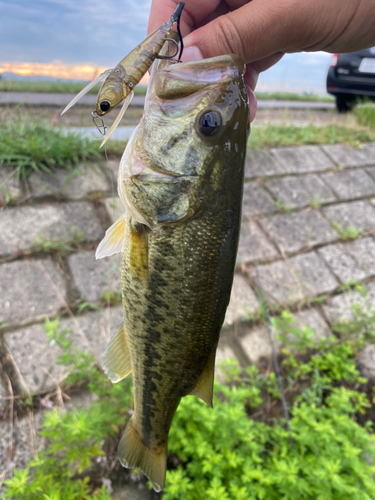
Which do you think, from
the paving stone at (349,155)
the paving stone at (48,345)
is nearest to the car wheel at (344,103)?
the paving stone at (349,155)

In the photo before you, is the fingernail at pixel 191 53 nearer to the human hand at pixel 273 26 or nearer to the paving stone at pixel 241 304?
the human hand at pixel 273 26

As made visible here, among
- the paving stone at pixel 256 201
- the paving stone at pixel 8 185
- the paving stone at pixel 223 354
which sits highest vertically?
the paving stone at pixel 8 185

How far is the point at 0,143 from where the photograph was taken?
339 centimetres

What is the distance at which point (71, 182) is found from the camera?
3574 millimetres

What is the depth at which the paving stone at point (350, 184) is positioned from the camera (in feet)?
16.4

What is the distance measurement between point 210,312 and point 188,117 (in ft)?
2.32

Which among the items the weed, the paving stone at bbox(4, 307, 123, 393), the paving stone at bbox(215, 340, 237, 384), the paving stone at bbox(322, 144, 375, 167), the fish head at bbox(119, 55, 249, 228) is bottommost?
the paving stone at bbox(322, 144, 375, 167)

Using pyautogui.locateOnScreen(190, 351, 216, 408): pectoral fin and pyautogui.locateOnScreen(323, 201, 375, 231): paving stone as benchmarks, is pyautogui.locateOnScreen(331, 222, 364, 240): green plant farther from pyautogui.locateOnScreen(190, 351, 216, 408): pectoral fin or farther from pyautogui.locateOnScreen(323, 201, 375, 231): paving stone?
pyautogui.locateOnScreen(190, 351, 216, 408): pectoral fin

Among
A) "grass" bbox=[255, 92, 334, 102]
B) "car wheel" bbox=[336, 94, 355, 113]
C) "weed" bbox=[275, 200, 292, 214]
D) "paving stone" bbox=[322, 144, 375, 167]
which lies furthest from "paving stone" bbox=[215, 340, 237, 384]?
"grass" bbox=[255, 92, 334, 102]

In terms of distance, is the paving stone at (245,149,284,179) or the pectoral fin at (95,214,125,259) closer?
the pectoral fin at (95,214,125,259)

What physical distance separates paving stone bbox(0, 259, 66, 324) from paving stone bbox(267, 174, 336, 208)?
2.92m

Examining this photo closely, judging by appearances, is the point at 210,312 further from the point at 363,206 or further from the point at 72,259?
the point at 363,206

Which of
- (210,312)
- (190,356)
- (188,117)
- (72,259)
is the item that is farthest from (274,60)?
(72,259)

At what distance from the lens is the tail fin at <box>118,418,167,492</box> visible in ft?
5.11
